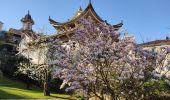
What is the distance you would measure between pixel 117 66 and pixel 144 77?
3.49ft

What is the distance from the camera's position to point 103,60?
39.4ft

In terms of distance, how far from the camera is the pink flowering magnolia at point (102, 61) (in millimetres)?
12070

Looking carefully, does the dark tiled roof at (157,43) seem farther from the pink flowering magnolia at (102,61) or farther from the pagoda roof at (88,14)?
the pink flowering magnolia at (102,61)

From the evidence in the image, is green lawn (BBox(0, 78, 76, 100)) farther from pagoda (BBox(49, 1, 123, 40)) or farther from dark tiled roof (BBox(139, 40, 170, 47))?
pagoda (BBox(49, 1, 123, 40))

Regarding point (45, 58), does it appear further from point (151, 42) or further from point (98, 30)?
point (98, 30)

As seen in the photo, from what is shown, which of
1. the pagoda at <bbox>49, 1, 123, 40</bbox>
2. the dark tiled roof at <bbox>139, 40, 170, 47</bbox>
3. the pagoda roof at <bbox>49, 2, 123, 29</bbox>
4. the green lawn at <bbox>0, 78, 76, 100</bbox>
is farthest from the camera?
the pagoda roof at <bbox>49, 2, 123, 29</bbox>

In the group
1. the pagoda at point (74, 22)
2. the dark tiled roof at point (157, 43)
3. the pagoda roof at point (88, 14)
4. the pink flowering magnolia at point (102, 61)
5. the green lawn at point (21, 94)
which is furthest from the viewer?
the pagoda roof at point (88, 14)

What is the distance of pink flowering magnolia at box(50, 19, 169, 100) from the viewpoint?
39.6ft

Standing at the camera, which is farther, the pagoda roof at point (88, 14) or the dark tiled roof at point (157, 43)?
the pagoda roof at point (88, 14)

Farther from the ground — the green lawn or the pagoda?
the pagoda

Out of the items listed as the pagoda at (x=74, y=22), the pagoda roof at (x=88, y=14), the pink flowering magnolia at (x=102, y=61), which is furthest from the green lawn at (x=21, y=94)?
the pink flowering magnolia at (x=102, y=61)

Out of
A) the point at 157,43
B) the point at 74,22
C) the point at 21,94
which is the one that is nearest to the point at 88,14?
the point at 74,22

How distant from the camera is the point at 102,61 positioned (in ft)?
39.5

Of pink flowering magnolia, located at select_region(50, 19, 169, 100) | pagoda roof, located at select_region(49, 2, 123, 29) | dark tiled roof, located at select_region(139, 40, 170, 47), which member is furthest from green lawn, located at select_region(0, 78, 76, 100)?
pink flowering magnolia, located at select_region(50, 19, 169, 100)
